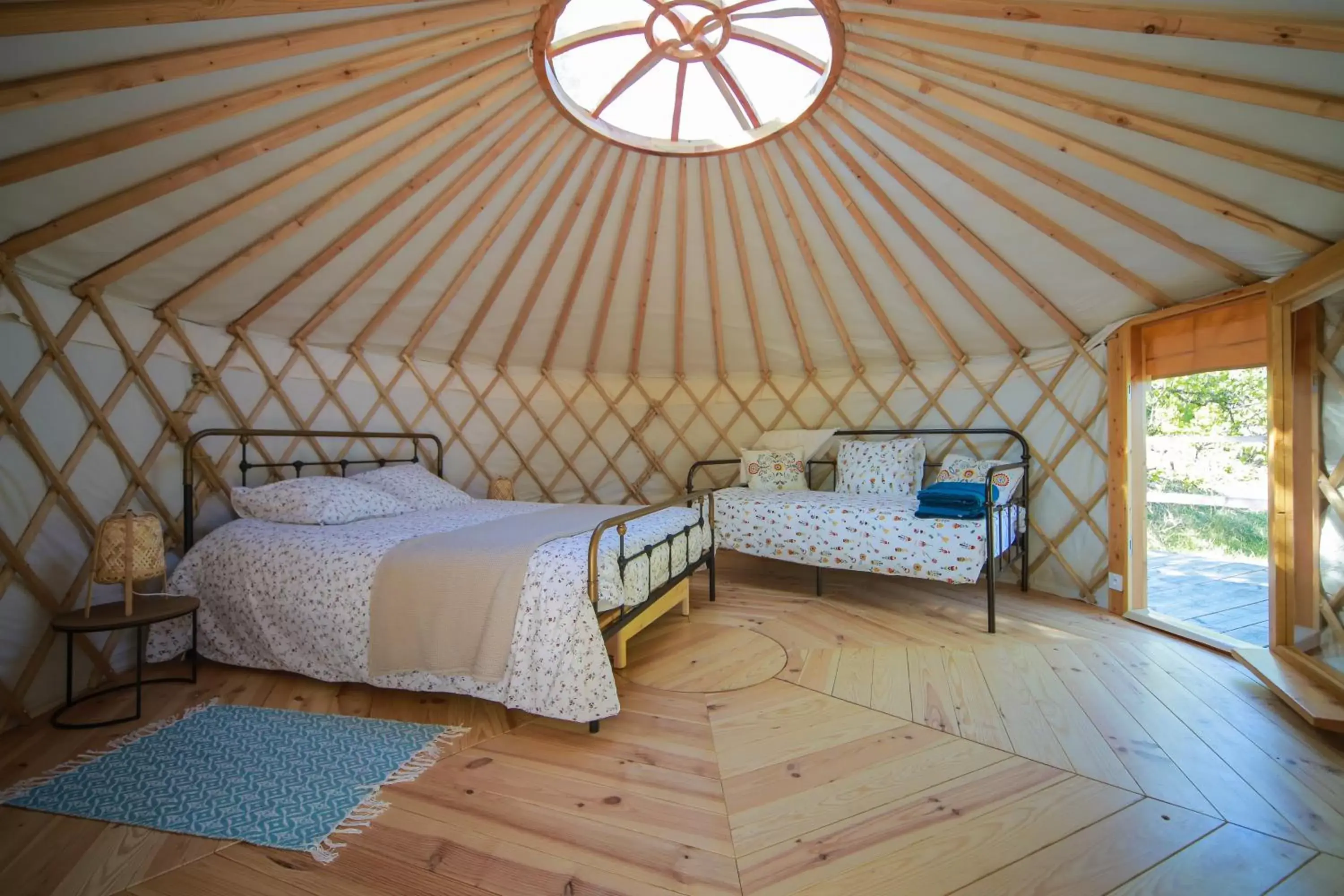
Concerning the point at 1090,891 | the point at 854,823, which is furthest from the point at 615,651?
the point at 1090,891

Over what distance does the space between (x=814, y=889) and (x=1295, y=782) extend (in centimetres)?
154

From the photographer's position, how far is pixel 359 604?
2371 mm

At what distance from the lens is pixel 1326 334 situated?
2416 mm

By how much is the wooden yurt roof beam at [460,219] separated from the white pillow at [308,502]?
1.15 m

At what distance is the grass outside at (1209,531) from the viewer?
→ 524 cm

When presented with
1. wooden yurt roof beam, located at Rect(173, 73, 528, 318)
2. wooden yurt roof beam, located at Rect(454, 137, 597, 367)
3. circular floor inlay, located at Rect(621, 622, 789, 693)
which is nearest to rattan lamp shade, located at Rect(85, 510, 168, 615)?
wooden yurt roof beam, located at Rect(173, 73, 528, 318)

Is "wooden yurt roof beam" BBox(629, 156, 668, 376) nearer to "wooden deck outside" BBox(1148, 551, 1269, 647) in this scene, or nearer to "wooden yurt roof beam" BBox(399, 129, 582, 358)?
"wooden yurt roof beam" BBox(399, 129, 582, 358)

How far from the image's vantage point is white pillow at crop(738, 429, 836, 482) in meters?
4.74

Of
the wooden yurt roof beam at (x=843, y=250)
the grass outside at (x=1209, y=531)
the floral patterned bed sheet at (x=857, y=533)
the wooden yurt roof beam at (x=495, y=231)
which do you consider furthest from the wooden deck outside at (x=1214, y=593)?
the wooden yurt roof beam at (x=495, y=231)

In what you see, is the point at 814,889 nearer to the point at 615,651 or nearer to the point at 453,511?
the point at 615,651

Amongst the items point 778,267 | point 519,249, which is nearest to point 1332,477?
point 778,267

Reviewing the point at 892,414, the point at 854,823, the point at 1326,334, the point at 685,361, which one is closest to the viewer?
the point at 854,823

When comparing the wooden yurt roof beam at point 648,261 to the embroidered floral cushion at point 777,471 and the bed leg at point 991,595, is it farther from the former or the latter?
the bed leg at point 991,595

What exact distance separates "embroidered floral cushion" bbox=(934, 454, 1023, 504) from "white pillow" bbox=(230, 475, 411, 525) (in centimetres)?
344
